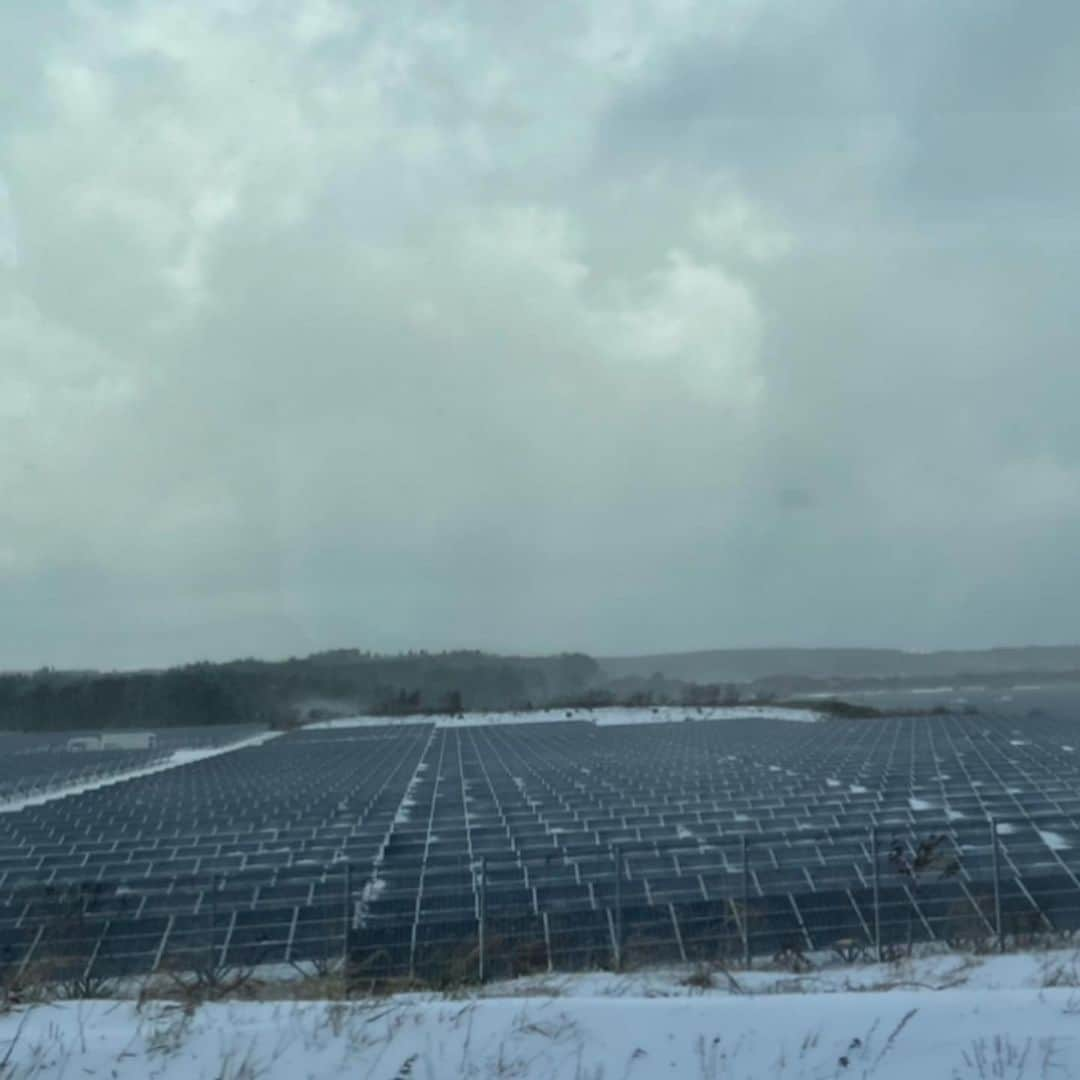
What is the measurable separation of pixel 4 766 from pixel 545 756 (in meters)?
21.3

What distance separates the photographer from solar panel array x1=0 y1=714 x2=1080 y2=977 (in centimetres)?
925

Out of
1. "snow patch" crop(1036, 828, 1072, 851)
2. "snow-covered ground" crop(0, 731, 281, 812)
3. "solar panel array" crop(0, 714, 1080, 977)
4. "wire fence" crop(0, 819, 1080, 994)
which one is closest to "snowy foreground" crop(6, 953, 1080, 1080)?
"wire fence" crop(0, 819, 1080, 994)

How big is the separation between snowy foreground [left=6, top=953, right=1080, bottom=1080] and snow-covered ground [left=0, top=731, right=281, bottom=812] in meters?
25.0

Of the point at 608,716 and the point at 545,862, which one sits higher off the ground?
the point at 545,862

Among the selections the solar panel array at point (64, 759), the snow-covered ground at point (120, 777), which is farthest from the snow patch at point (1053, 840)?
the solar panel array at point (64, 759)

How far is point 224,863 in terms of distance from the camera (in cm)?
1522

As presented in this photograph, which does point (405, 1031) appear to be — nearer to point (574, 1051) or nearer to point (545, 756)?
point (574, 1051)

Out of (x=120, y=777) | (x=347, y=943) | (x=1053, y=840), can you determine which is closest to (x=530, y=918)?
(x=347, y=943)

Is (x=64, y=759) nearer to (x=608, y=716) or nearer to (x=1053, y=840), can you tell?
(x=608, y=716)

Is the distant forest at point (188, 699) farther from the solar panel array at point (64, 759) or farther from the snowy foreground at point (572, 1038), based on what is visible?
the snowy foreground at point (572, 1038)

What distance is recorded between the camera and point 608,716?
7438 centimetres

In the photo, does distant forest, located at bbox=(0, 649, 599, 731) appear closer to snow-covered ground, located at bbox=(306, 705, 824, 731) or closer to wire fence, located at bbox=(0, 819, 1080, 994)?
snow-covered ground, located at bbox=(306, 705, 824, 731)

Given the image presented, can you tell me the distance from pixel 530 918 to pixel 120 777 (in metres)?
35.1

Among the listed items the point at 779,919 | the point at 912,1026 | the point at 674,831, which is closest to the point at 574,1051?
the point at 912,1026
